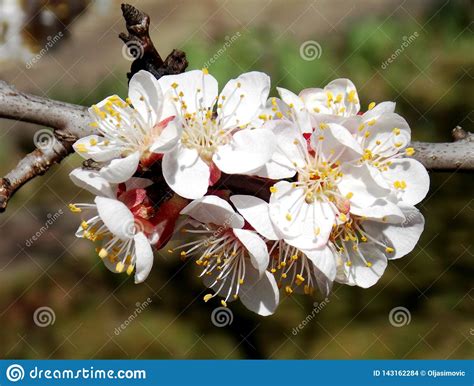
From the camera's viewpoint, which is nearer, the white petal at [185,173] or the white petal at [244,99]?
the white petal at [185,173]

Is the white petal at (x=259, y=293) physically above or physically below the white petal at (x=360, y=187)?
below

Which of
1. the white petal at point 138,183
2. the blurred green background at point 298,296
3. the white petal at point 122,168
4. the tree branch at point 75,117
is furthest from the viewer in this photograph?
the blurred green background at point 298,296

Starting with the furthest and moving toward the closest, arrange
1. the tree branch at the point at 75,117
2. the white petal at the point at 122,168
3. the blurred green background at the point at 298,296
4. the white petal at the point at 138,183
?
the blurred green background at the point at 298,296 → the tree branch at the point at 75,117 → the white petal at the point at 138,183 → the white petal at the point at 122,168

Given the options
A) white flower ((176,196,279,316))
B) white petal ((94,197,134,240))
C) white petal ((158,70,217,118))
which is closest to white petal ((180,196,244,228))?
white flower ((176,196,279,316))

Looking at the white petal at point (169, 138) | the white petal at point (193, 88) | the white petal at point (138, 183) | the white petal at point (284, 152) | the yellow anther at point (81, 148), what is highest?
the yellow anther at point (81, 148)

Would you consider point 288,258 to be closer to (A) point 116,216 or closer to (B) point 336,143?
(B) point 336,143

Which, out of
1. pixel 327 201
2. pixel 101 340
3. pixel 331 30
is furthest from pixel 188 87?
pixel 331 30

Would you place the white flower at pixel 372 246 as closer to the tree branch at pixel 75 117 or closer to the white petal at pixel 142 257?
the tree branch at pixel 75 117

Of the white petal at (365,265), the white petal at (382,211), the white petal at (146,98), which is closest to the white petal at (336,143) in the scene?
the white petal at (382,211)
